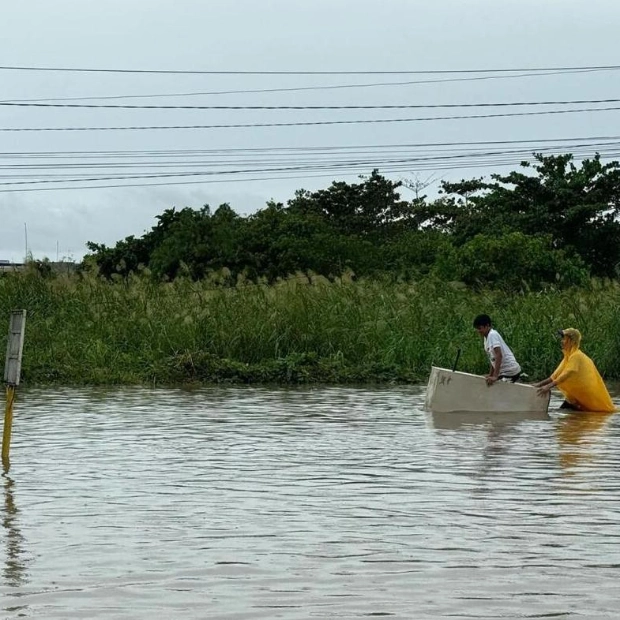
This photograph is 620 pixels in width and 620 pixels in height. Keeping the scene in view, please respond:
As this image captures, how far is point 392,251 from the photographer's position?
5544 centimetres

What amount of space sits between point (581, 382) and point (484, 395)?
54.5 inches

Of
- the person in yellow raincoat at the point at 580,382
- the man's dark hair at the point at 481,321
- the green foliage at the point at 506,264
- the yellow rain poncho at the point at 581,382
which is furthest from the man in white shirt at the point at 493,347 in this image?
the green foliage at the point at 506,264

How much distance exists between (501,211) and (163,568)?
145ft

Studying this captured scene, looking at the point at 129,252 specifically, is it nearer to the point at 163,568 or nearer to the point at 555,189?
the point at 555,189

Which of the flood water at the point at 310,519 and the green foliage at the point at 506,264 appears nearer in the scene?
the flood water at the point at 310,519

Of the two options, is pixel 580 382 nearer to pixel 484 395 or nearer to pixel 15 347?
pixel 484 395

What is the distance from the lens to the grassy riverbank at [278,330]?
25.5 metres

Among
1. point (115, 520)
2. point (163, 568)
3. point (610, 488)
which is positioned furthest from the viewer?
point (610, 488)

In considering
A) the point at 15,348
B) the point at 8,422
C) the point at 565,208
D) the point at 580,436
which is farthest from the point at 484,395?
the point at 565,208

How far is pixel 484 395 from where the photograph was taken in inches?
737

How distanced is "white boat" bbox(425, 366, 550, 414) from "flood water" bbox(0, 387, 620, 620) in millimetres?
743

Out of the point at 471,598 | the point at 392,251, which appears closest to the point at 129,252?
the point at 392,251

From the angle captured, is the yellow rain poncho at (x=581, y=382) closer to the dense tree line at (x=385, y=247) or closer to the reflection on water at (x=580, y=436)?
the reflection on water at (x=580, y=436)

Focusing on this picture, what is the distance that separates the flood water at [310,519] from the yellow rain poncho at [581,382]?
1048 millimetres
